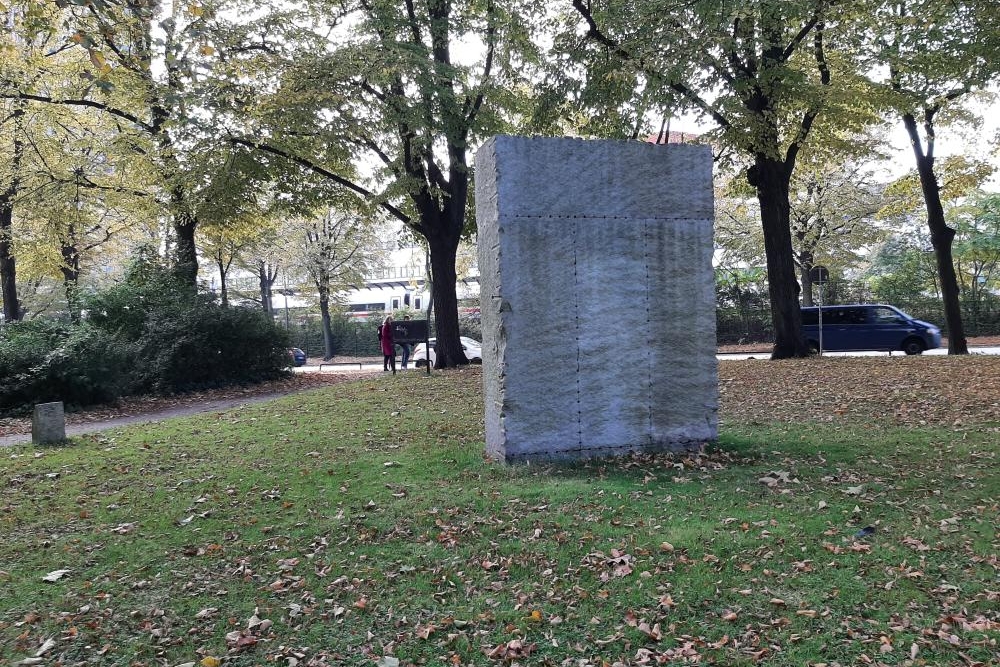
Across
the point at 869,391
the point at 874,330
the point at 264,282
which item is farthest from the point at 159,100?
the point at 264,282

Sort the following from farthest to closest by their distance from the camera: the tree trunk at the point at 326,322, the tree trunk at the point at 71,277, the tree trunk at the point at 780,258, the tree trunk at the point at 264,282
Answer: the tree trunk at the point at 264,282
the tree trunk at the point at 326,322
the tree trunk at the point at 71,277
the tree trunk at the point at 780,258

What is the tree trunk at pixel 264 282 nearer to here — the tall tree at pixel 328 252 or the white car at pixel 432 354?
the tall tree at pixel 328 252

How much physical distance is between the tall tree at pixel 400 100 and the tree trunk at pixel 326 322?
19678 millimetres

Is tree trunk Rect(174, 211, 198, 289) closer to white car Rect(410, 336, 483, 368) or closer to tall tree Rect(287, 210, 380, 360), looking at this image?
white car Rect(410, 336, 483, 368)

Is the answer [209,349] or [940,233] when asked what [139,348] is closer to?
[209,349]

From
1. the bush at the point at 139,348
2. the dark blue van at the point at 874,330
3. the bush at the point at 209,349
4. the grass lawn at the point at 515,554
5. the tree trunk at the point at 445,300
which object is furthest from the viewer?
the dark blue van at the point at 874,330

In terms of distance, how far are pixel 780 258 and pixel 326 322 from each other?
27333mm

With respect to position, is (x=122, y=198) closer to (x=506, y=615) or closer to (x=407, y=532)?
(x=407, y=532)

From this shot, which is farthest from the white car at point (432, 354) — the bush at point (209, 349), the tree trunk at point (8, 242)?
the tree trunk at point (8, 242)

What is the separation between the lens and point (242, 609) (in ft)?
14.1

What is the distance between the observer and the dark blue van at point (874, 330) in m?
22.4

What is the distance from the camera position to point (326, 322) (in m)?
38.0

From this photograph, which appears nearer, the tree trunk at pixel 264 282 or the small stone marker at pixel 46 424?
the small stone marker at pixel 46 424

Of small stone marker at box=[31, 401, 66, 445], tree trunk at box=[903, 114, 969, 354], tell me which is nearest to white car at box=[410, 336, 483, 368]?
tree trunk at box=[903, 114, 969, 354]
